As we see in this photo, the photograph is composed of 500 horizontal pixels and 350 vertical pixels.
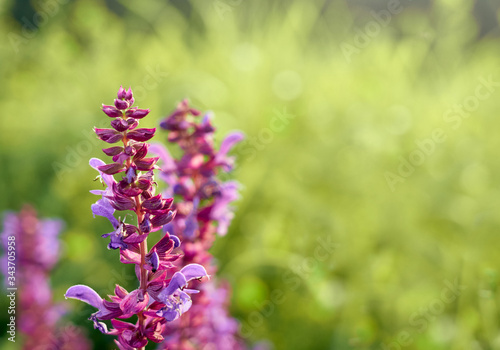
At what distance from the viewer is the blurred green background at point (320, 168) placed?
3.28 meters

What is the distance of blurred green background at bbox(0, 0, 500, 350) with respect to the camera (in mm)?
3279

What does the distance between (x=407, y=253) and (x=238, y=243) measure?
1376mm

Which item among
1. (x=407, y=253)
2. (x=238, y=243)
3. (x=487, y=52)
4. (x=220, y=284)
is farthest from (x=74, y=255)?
(x=487, y=52)
